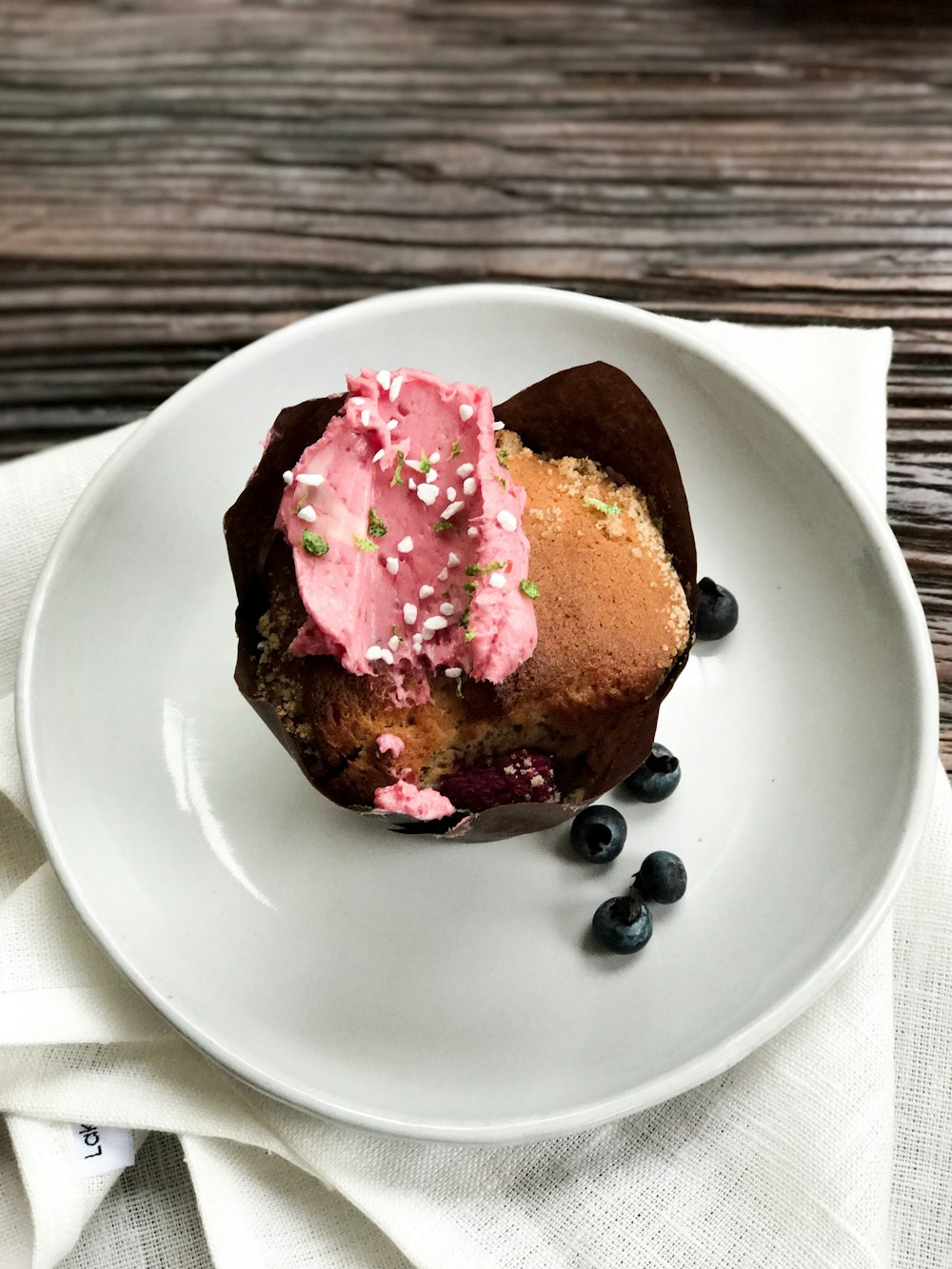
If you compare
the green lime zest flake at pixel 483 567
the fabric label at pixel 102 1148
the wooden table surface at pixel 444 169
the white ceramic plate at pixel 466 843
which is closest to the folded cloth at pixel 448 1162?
the fabric label at pixel 102 1148

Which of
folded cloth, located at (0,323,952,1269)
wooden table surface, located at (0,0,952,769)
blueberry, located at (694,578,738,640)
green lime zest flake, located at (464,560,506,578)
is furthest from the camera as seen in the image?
wooden table surface, located at (0,0,952,769)

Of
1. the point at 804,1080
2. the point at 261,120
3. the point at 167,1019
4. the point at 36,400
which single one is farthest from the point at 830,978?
the point at 261,120

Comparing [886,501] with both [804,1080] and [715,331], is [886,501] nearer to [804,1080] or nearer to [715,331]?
[715,331]

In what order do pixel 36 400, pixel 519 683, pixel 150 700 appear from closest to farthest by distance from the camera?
pixel 519 683, pixel 150 700, pixel 36 400

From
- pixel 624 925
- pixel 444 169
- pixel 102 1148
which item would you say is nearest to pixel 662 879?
pixel 624 925

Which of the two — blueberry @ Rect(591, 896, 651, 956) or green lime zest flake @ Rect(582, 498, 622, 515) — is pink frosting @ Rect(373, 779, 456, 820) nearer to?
blueberry @ Rect(591, 896, 651, 956)

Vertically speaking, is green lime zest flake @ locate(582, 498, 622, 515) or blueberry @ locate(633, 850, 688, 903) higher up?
green lime zest flake @ locate(582, 498, 622, 515)

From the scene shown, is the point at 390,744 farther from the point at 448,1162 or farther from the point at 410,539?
the point at 448,1162

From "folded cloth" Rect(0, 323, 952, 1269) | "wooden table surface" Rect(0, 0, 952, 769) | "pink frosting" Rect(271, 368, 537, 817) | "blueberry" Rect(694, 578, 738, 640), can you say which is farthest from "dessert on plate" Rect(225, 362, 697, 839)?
"wooden table surface" Rect(0, 0, 952, 769)
